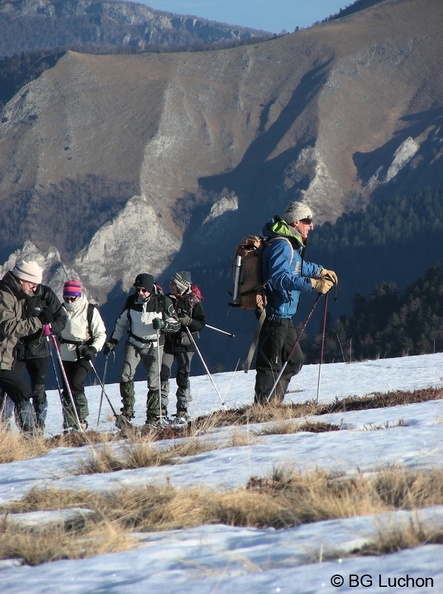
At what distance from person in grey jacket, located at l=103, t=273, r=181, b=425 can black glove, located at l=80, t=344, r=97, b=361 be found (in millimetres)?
278

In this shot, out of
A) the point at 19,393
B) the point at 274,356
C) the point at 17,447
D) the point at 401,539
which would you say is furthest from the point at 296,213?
the point at 401,539

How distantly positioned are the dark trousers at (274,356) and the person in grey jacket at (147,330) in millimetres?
2320

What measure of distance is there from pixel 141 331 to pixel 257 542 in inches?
296

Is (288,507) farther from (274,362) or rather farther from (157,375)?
(157,375)

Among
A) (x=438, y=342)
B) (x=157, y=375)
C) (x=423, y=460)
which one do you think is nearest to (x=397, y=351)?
(x=438, y=342)

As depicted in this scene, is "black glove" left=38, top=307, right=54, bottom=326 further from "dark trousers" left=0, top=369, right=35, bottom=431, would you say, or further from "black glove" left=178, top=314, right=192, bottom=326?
"black glove" left=178, top=314, right=192, bottom=326

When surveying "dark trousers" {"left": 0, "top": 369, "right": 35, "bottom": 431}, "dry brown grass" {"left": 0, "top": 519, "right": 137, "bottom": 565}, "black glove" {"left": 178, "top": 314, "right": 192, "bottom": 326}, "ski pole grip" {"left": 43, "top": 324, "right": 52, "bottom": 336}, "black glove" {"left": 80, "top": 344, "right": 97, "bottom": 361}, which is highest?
"black glove" {"left": 178, "top": 314, "right": 192, "bottom": 326}

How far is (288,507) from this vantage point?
168 inches

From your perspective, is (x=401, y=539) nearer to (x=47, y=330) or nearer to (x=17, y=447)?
(x=17, y=447)

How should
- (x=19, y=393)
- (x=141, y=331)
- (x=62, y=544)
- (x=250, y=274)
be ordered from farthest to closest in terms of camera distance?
(x=141, y=331), (x=250, y=274), (x=19, y=393), (x=62, y=544)

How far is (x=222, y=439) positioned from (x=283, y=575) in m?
3.85

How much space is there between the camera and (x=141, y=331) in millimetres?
11172

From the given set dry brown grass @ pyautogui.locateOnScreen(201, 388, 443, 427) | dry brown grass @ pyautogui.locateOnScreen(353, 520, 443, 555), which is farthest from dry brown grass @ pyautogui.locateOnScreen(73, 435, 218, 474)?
dry brown grass @ pyautogui.locateOnScreen(353, 520, 443, 555)

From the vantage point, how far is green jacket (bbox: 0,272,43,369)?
820 cm
